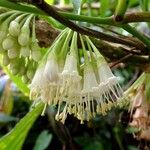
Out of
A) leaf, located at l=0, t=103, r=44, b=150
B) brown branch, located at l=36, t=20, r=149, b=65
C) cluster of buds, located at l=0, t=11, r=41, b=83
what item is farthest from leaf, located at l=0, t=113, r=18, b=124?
cluster of buds, located at l=0, t=11, r=41, b=83

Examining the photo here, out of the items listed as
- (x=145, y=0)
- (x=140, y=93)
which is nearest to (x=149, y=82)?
(x=140, y=93)

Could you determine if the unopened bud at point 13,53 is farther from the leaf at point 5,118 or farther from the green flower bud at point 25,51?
the leaf at point 5,118

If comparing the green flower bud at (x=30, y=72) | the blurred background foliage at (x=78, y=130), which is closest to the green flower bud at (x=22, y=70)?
the green flower bud at (x=30, y=72)

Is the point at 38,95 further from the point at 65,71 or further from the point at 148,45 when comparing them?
the point at 148,45

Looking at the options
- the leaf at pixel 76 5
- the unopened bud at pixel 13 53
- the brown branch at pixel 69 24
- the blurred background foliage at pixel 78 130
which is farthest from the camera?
the blurred background foliage at pixel 78 130

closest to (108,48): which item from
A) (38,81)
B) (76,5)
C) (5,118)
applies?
(76,5)

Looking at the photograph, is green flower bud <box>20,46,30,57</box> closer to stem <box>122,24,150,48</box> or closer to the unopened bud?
the unopened bud
